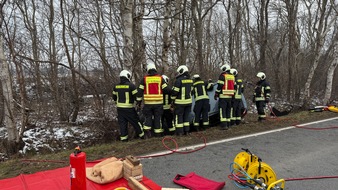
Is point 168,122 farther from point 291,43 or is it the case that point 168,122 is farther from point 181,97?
point 291,43

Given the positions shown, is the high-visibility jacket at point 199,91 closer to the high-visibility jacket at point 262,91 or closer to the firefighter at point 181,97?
the firefighter at point 181,97

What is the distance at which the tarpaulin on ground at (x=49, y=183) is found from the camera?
3562 millimetres

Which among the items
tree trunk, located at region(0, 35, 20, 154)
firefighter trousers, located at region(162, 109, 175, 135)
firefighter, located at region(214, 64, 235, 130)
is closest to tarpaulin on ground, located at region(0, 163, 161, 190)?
firefighter trousers, located at region(162, 109, 175, 135)

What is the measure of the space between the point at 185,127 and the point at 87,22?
60.3 feet

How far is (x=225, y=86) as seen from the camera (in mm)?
7582

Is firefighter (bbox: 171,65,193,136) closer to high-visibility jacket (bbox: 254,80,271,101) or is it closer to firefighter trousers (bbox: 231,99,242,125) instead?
firefighter trousers (bbox: 231,99,242,125)

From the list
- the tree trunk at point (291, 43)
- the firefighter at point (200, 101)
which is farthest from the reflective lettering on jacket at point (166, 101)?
the tree trunk at point (291, 43)

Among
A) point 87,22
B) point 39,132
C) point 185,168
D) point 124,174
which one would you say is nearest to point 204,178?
point 185,168

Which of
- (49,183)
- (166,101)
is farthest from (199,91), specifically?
(49,183)

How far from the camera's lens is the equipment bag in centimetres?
368

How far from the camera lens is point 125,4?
7.18 m

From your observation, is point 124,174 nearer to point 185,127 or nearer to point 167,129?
point 185,127

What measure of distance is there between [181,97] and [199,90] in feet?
2.50

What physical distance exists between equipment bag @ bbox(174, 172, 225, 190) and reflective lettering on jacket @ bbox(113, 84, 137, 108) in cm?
313
